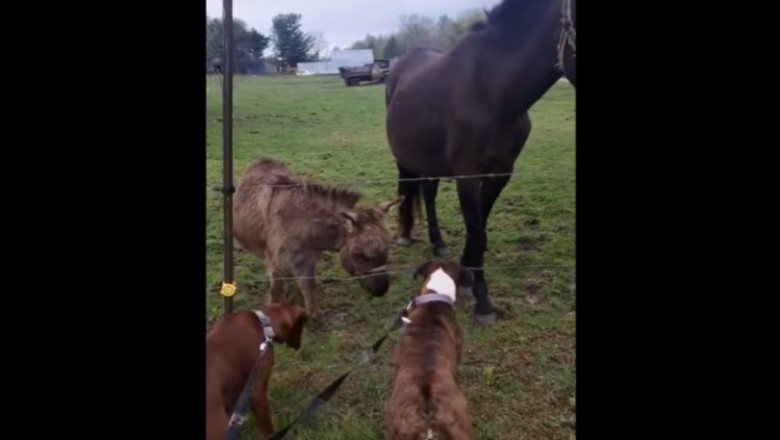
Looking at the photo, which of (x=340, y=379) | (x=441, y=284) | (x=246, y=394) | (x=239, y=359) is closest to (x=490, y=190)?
(x=441, y=284)

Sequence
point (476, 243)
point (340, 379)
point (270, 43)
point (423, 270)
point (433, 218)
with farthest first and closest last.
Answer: point (433, 218) < point (476, 243) < point (423, 270) < point (270, 43) < point (340, 379)

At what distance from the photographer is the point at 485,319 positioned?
3240 mm

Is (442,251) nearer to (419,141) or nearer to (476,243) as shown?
(476,243)

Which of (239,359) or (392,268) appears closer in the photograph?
(239,359)

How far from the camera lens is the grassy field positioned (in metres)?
2.65

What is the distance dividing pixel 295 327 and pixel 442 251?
0.98m

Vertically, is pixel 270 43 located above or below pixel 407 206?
above

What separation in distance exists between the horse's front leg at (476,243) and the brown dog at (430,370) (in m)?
0.44

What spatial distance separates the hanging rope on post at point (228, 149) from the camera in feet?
8.04

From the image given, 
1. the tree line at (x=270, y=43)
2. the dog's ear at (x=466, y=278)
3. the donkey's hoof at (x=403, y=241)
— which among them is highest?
the tree line at (x=270, y=43)

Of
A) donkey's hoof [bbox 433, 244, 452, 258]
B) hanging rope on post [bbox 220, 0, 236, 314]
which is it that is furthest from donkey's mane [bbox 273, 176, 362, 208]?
donkey's hoof [bbox 433, 244, 452, 258]

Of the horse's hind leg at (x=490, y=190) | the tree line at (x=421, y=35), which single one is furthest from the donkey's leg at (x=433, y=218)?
the tree line at (x=421, y=35)

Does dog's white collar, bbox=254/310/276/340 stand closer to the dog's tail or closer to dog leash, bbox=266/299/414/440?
dog leash, bbox=266/299/414/440

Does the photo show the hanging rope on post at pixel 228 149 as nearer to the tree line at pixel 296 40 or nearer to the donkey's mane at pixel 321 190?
the tree line at pixel 296 40
